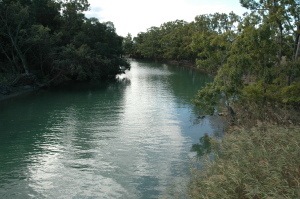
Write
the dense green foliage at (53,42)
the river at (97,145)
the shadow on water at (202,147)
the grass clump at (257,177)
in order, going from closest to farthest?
the grass clump at (257,177) → the river at (97,145) → the shadow on water at (202,147) → the dense green foliage at (53,42)

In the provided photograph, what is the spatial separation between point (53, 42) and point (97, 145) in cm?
2456

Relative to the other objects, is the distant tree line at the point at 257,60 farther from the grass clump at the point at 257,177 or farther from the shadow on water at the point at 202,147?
the grass clump at the point at 257,177

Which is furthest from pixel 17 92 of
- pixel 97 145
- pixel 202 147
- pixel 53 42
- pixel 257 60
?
pixel 257 60

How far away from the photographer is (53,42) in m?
37.4

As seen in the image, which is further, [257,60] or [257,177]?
[257,60]

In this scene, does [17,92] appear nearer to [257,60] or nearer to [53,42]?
[53,42]

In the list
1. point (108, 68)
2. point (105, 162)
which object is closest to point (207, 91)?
point (105, 162)

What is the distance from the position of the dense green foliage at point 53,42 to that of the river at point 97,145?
673 centimetres

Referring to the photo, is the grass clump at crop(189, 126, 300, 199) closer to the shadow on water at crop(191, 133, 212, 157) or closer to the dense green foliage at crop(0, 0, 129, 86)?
the shadow on water at crop(191, 133, 212, 157)

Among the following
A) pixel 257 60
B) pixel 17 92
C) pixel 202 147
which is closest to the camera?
pixel 202 147

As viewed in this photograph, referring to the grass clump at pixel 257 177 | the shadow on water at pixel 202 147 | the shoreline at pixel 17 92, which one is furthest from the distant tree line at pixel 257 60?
the shoreline at pixel 17 92

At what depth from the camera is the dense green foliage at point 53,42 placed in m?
33.6

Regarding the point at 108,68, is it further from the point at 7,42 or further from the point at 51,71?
the point at 7,42

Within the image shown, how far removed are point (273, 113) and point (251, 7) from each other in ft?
→ 30.3
